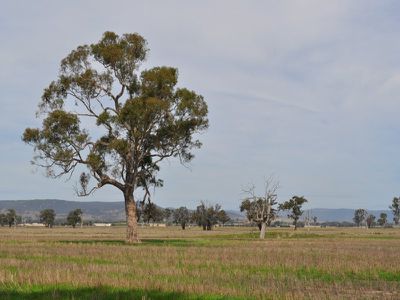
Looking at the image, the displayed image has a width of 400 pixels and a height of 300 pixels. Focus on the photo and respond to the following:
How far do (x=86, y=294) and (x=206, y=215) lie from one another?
444 ft

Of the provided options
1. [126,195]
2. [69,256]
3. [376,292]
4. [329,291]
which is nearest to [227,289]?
[329,291]

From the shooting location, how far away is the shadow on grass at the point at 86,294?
1469cm

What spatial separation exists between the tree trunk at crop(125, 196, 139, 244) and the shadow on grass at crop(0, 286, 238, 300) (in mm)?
32252

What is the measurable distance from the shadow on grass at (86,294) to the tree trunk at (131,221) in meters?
32.3

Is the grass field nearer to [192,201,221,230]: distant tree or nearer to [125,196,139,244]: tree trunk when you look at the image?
[125,196,139,244]: tree trunk

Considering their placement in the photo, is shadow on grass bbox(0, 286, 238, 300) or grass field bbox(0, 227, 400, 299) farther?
grass field bbox(0, 227, 400, 299)

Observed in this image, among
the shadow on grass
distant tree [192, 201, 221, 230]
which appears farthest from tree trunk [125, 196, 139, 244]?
distant tree [192, 201, 221, 230]

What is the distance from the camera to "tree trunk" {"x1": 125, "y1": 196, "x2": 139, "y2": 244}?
159 feet

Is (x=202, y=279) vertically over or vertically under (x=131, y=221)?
under

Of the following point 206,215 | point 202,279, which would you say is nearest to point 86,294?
point 202,279

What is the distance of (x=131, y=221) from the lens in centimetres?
4875

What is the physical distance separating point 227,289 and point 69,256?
48.0 feet

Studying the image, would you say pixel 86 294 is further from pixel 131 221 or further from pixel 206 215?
pixel 206 215

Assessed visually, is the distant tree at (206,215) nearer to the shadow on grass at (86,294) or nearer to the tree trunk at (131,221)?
the tree trunk at (131,221)
